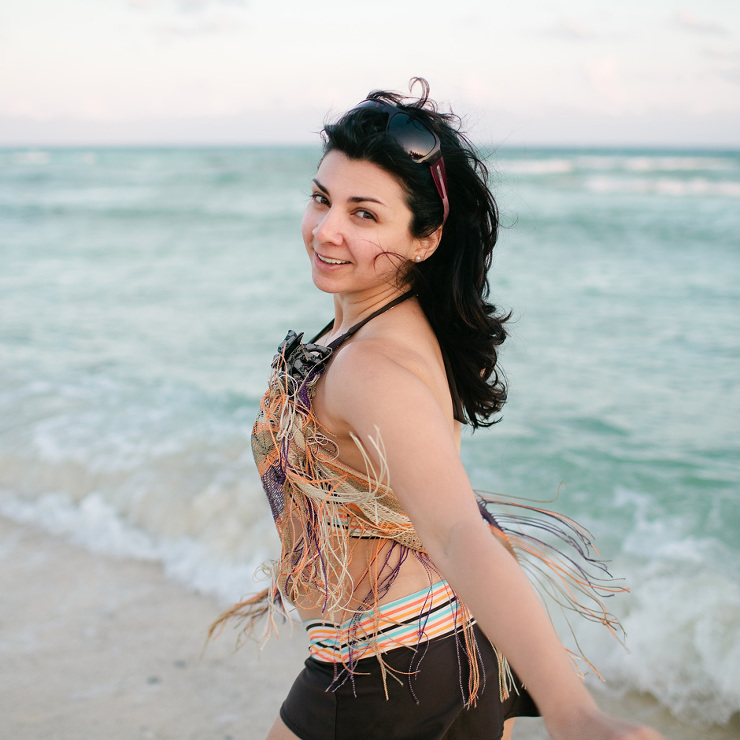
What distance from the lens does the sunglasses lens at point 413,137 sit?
1710 millimetres

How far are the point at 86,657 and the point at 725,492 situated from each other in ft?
11.9

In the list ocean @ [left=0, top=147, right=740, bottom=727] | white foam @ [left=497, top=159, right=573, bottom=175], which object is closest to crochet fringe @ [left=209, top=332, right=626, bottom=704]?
ocean @ [left=0, top=147, right=740, bottom=727]

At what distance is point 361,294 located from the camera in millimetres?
1810

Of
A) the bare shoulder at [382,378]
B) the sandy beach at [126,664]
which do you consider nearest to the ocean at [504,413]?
the sandy beach at [126,664]

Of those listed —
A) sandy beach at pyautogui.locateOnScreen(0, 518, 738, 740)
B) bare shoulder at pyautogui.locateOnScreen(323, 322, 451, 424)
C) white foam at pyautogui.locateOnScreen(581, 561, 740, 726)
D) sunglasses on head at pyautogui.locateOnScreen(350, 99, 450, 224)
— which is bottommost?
sandy beach at pyautogui.locateOnScreen(0, 518, 738, 740)

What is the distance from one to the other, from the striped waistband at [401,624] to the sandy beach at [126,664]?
1.40 m

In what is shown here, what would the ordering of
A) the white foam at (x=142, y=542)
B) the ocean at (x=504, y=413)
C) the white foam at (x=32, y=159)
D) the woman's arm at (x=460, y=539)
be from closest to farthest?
the woman's arm at (x=460, y=539) < the ocean at (x=504, y=413) < the white foam at (x=142, y=542) < the white foam at (x=32, y=159)

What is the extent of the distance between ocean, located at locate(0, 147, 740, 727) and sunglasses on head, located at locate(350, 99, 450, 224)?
490mm

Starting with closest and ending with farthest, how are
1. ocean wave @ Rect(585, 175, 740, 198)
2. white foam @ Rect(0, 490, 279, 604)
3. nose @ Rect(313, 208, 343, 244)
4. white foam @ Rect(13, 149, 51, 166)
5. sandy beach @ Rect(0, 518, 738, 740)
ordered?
1. nose @ Rect(313, 208, 343, 244)
2. sandy beach @ Rect(0, 518, 738, 740)
3. white foam @ Rect(0, 490, 279, 604)
4. ocean wave @ Rect(585, 175, 740, 198)
5. white foam @ Rect(13, 149, 51, 166)

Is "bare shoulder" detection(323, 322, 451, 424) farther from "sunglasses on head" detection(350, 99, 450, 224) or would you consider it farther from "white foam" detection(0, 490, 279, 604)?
"white foam" detection(0, 490, 279, 604)

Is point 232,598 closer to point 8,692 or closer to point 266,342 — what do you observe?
point 8,692

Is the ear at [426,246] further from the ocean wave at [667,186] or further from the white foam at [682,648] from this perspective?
the ocean wave at [667,186]

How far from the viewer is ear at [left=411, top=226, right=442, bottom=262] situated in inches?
70.4

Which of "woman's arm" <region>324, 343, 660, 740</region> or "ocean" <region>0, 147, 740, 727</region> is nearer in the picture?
"woman's arm" <region>324, 343, 660, 740</region>
